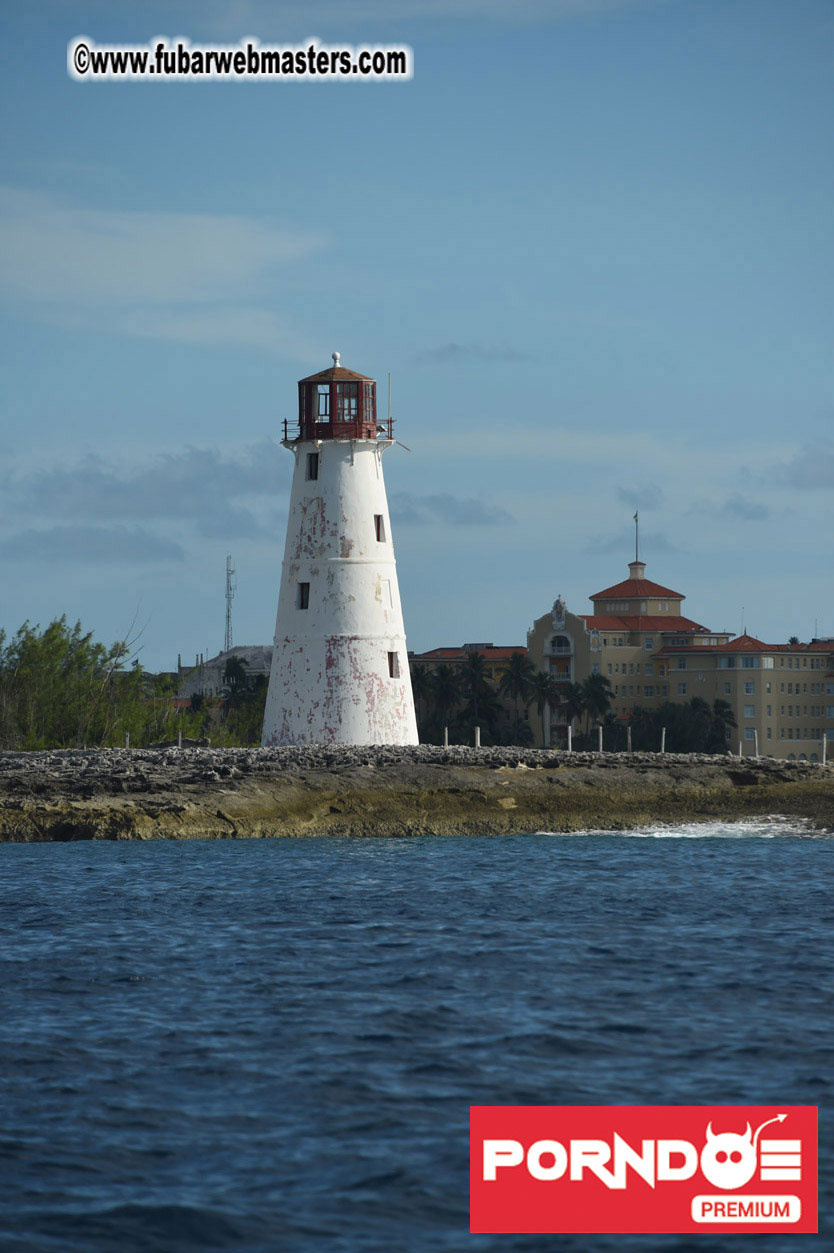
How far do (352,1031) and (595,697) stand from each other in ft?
278

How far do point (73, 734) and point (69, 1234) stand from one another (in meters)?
47.0

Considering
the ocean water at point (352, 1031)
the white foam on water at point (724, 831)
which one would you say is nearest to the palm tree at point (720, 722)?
the white foam on water at point (724, 831)

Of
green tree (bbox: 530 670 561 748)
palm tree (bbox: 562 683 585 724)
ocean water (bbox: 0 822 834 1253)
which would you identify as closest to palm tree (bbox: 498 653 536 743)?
green tree (bbox: 530 670 561 748)

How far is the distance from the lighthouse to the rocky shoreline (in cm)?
184

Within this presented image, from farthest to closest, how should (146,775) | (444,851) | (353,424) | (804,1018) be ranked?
(353,424) < (146,775) < (444,851) < (804,1018)

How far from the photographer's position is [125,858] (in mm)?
32062

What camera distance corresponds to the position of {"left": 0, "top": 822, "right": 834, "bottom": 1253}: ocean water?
37.9 ft

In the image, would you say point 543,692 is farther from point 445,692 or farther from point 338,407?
point 338,407

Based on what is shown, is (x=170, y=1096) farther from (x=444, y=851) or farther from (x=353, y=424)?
(x=353, y=424)

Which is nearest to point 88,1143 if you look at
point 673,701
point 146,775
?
point 146,775

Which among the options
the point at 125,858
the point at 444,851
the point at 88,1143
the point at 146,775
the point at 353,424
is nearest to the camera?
the point at 88,1143

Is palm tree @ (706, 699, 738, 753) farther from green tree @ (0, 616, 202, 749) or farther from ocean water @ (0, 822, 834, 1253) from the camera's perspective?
ocean water @ (0, 822, 834, 1253)

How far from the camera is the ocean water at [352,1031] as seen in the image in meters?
11.6

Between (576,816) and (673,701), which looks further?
(673,701)
